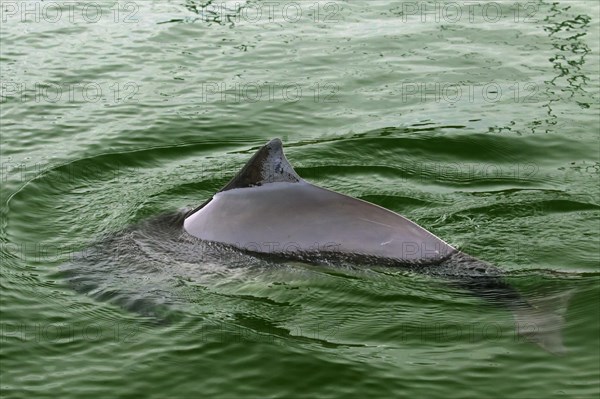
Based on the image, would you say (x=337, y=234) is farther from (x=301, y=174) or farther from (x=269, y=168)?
(x=301, y=174)

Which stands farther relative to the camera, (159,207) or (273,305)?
(159,207)

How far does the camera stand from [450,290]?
7.11m

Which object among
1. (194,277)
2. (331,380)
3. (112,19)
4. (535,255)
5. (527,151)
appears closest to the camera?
(331,380)

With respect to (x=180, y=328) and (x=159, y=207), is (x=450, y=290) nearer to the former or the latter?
(x=180, y=328)

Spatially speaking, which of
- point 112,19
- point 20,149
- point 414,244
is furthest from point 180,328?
point 112,19

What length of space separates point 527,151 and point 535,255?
10.0 feet

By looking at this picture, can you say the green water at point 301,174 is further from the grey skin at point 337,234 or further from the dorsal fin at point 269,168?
the dorsal fin at point 269,168

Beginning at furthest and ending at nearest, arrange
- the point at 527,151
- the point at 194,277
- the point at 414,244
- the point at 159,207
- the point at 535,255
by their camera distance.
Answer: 1. the point at 527,151
2. the point at 159,207
3. the point at 535,255
4. the point at 194,277
5. the point at 414,244

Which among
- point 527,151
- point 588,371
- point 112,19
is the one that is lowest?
point 588,371

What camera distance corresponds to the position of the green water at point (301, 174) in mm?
6672

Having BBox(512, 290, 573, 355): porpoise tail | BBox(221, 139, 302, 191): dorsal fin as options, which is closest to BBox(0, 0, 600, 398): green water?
BBox(512, 290, 573, 355): porpoise tail

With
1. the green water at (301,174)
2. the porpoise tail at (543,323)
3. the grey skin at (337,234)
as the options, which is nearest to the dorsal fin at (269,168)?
the grey skin at (337,234)

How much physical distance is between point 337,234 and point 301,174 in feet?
10.0

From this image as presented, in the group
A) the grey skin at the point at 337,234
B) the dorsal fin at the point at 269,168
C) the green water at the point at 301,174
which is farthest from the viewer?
the dorsal fin at the point at 269,168
